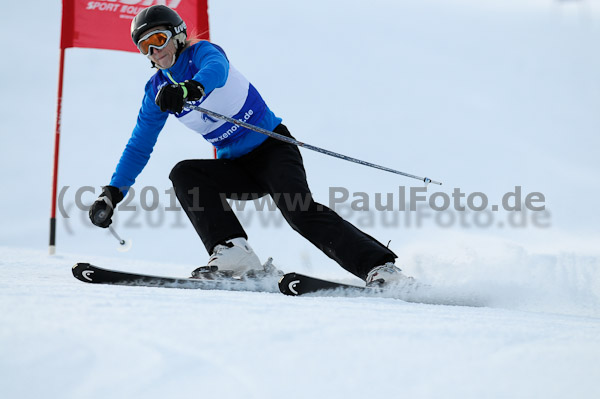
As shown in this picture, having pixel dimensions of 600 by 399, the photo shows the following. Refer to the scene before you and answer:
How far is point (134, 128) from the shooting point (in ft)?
9.95

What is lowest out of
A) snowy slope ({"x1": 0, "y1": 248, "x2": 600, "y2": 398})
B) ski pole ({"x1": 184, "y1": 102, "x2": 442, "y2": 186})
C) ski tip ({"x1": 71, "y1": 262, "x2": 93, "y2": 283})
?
snowy slope ({"x1": 0, "y1": 248, "x2": 600, "y2": 398})

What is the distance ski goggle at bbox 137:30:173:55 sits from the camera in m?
2.69

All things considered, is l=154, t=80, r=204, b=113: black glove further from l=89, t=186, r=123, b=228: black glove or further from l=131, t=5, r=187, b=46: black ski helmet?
l=89, t=186, r=123, b=228: black glove

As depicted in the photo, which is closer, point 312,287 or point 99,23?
point 312,287

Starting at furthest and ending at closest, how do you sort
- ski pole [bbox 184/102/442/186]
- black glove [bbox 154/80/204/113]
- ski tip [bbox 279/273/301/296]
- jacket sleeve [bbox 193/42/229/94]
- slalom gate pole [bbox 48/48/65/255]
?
1. slalom gate pole [bbox 48/48/65/255]
2. ski pole [bbox 184/102/442/186]
3. jacket sleeve [bbox 193/42/229/94]
4. black glove [bbox 154/80/204/113]
5. ski tip [bbox 279/273/301/296]

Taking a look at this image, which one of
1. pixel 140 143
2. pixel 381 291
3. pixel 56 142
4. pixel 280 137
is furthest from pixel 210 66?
pixel 56 142

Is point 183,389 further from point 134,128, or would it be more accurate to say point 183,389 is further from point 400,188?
point 400,188

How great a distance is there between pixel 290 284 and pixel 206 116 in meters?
1.02

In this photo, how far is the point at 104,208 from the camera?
9.25ft

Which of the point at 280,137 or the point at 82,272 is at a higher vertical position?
the point at 280,137

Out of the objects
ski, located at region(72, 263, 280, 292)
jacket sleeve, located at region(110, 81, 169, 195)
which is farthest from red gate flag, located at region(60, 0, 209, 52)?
ski, located at region(72, 263, 280, 292)

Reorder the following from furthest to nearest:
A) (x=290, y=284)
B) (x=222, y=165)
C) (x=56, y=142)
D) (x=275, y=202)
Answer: (x=56, y=142) < (x=222, y=165) < (x=275, y=202) < (x=290, y=284)

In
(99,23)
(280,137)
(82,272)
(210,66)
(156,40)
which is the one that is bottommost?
(82,272)

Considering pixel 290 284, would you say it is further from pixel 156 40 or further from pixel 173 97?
pixel 156 40
